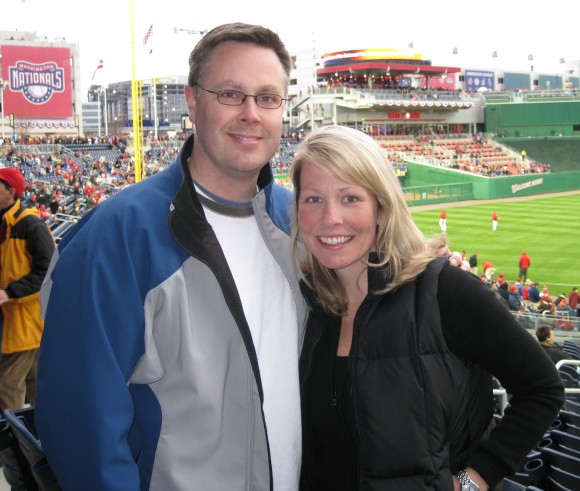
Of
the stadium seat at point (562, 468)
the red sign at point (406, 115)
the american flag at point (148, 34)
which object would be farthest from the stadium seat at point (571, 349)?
the red sign at point (406, 115)

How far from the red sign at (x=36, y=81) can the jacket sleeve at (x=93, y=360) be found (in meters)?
50.5

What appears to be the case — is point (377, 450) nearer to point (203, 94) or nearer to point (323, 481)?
point (323, 481)

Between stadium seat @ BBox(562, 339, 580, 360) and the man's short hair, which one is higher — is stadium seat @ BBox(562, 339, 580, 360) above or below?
below

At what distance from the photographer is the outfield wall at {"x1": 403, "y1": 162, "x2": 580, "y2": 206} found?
110ft

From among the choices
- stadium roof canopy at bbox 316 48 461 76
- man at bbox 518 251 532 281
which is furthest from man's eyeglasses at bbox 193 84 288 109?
stadium roof canopy at bbox 316 48 461 76

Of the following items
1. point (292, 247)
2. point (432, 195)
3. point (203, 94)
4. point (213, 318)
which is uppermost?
point (203, 94)

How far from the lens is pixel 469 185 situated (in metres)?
35.3

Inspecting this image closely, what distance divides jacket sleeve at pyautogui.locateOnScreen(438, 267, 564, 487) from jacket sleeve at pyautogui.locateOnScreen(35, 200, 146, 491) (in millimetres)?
832

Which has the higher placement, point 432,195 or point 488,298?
point 488,298

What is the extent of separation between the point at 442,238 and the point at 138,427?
Answer: 1.05 m

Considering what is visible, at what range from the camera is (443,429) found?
1795mm

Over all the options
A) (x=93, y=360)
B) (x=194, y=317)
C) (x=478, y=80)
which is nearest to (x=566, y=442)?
(x=194, y=317)

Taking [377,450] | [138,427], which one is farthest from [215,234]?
[377,450]

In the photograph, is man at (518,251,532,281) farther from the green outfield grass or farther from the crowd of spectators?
the crowd of spectators
